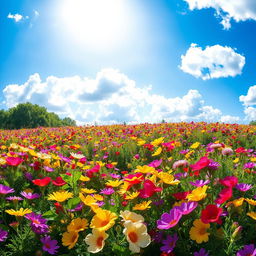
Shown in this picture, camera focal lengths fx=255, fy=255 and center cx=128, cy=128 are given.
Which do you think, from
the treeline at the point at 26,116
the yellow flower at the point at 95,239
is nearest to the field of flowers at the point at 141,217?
the yellow flower at the point at 95,239

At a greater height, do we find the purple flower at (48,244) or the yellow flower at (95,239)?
the yellow flower at (95,239)

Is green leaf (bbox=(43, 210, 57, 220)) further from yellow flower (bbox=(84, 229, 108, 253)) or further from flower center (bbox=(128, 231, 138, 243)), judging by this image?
flower center (bbox=(128, 231, 138, 243))

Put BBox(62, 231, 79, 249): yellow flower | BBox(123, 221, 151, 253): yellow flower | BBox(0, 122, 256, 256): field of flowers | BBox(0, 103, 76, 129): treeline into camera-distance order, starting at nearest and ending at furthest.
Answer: BBox(123, 221, 151, 253): yellow flower
BBox(0, 122, 256, 256): field of flowers
BBox(62, 231, 79, 249): yellow flower
BBox(0, 103, 76, 129): treeline

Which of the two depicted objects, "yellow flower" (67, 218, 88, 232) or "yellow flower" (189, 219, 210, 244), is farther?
"yellow flower" (67, 218, 88, 232)

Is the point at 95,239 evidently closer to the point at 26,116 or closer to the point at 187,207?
the point at 187,207

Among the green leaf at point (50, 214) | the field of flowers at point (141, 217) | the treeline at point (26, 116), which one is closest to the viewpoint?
the field of flowers at point (141, 217)

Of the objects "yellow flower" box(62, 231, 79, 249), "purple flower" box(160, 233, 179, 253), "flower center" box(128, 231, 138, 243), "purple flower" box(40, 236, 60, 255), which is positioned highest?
"flower center" box(128, 231, 138, 243)

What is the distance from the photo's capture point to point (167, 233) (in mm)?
1772

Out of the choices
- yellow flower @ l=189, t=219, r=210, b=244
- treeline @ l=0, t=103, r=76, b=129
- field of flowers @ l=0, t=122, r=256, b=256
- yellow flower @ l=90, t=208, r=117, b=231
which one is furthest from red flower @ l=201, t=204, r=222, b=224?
treeline @ l=0, t=103, r=76, b=129

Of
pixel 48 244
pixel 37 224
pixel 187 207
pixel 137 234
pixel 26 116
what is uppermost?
pixel 26 116

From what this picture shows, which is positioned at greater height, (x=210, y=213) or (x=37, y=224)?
(x=210, y=213)

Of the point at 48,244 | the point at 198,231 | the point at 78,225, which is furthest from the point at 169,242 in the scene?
the point at 48,244

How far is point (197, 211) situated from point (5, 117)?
5814 centimetres

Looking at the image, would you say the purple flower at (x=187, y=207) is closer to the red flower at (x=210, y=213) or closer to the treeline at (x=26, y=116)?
the red flower at (x=210, y=213)
